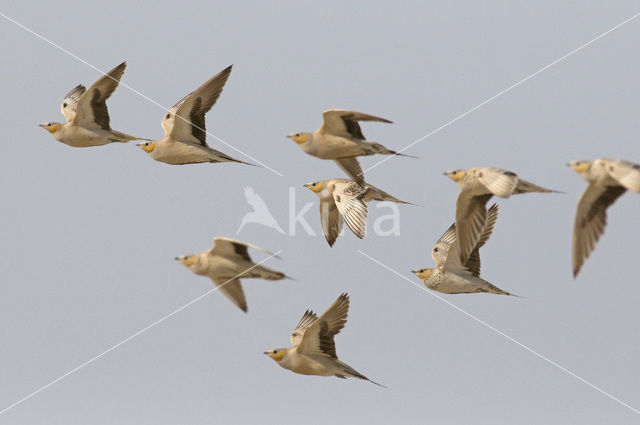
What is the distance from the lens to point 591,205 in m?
19.2

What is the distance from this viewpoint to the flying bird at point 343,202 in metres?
25.0

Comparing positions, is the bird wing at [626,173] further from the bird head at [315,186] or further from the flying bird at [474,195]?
the bird head at [315,186]

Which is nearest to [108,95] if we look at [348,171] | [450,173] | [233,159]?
[233,159]

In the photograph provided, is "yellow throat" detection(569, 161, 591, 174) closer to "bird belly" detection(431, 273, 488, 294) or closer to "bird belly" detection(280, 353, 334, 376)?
"bird belly" detection(431, 273, 488, 294)

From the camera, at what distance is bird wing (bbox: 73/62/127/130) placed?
2506 centimetres

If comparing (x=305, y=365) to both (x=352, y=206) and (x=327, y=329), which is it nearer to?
(x=327, y=329)

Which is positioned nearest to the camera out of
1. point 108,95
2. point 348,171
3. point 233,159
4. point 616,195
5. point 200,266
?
point 616,195

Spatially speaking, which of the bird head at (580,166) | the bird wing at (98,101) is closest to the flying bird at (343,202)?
the bird wing at (98,101)

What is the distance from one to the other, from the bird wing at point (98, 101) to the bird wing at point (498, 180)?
318 inches

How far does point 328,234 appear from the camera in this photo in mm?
27516

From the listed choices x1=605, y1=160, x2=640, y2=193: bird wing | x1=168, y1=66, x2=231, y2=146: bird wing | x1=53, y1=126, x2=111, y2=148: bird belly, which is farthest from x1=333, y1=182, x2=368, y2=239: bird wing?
x1=605, y1=160, x2=640, y2=193: bird wing

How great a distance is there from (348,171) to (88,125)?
5.93 m

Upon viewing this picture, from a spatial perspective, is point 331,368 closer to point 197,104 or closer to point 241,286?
point 241,286

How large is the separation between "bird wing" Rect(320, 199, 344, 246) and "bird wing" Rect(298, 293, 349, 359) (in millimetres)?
5035
